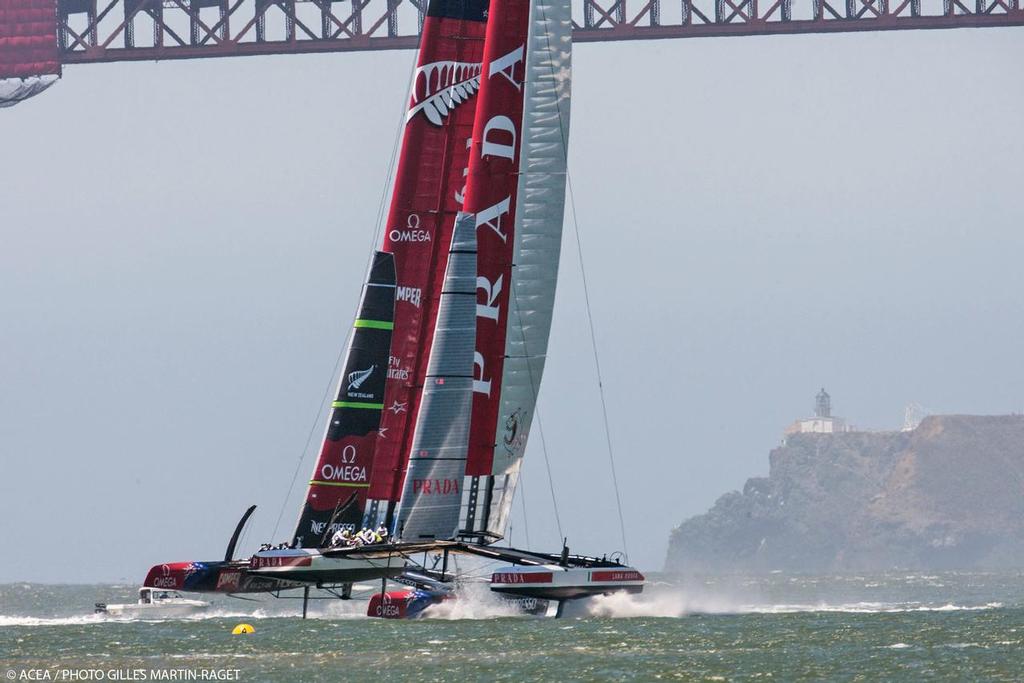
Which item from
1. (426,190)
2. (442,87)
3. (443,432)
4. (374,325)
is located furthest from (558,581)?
(442,87)

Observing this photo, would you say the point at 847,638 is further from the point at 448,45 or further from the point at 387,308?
the point at 448,45

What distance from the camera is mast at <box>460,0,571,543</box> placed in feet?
106

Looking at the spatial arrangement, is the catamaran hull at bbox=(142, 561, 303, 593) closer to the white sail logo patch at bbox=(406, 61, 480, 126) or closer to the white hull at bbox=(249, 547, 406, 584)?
the white hull at bbox=(249, 547, 406, 584)

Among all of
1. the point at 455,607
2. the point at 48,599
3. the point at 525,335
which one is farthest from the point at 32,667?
the point at 48,599

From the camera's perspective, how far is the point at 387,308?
3359cm

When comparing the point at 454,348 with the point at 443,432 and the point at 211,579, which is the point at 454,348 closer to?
the point at 443,432

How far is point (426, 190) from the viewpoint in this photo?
3522 centimetres

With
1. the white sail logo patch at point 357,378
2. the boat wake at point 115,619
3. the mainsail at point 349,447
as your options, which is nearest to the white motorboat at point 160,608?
the boat wake at point 115,619

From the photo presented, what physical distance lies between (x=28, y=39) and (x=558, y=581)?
41886mm

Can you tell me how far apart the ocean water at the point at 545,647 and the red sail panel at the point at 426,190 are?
3795 millimetres

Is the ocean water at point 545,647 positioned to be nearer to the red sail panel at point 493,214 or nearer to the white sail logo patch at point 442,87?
the red sail panel at point 493,214

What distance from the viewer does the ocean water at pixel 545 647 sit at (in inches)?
1037

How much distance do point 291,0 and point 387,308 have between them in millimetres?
32204

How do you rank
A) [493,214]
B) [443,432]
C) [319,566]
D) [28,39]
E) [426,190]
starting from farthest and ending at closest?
[28,39], [426,190], [493,214], [443,432], [319,566]
